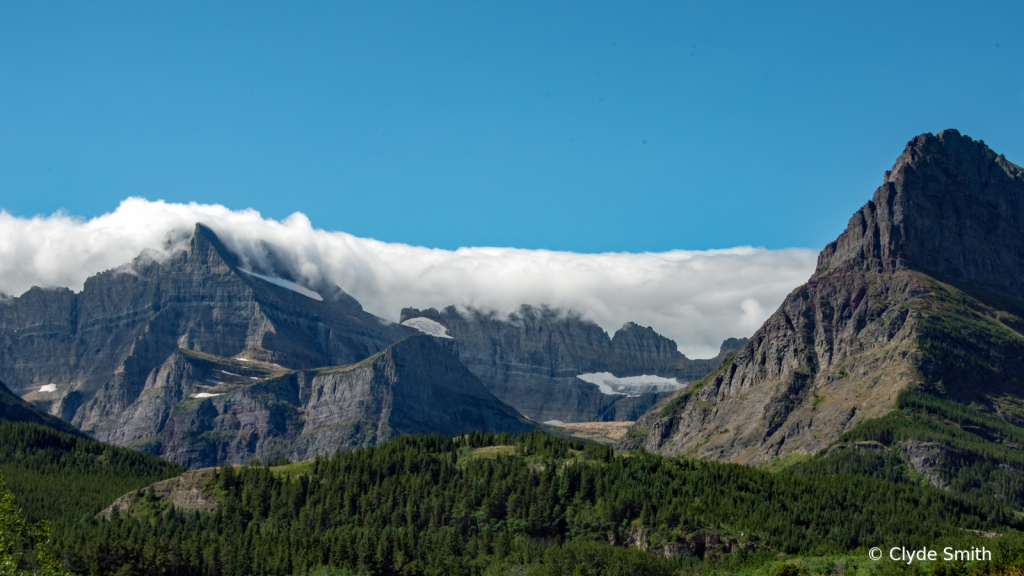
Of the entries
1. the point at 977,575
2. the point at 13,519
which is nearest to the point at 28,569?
the point at 13,519

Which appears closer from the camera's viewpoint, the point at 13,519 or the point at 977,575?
the point at 13,519

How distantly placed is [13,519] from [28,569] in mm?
34893

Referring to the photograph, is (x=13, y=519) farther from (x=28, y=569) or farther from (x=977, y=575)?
(x=977, y=575)

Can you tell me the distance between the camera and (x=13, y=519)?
144m

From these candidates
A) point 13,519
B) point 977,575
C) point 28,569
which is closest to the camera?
point 13,519

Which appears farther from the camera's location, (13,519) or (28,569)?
(28,569)

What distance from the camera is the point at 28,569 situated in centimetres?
17462

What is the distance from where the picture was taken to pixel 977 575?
648 feet

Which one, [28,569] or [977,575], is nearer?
[28,569]

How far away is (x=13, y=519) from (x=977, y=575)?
152891 mm

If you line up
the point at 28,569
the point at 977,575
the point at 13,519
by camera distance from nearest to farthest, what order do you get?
the point at 13,519, the point at 28,569, the point at 977,575
